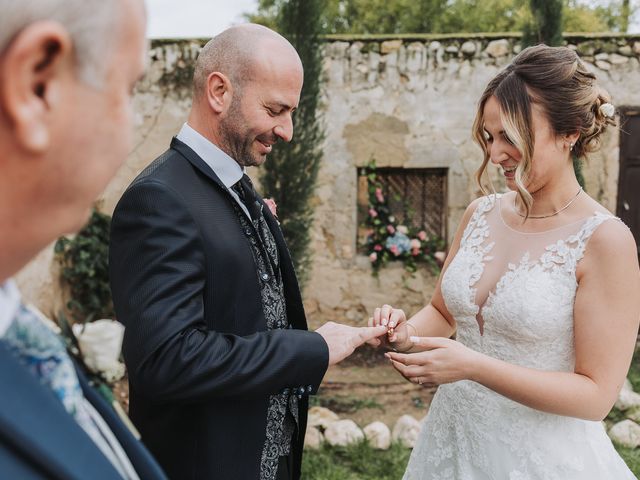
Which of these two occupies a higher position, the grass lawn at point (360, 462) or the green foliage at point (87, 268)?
the green foliage at point (87, 268)

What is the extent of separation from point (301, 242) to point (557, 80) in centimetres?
413

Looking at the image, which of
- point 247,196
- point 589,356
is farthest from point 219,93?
point 589,356

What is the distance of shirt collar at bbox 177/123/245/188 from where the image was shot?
76.3 inches

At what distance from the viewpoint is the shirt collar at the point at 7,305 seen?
657 mm

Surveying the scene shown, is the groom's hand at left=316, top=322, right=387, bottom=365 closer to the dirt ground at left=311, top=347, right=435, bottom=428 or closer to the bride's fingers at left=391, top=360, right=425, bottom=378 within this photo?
the bride's fingers at left=391, top=360, right=425, bottom=378

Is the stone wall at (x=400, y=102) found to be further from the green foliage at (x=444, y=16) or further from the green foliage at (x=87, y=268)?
the green foliage at (x=444, y=16)

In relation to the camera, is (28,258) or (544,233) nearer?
(28,258)

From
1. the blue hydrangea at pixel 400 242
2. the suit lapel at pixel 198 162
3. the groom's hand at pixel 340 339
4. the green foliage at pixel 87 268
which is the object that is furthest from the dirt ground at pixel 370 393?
the suit lapel at pixel 198 162

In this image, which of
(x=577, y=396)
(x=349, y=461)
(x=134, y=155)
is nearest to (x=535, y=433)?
(x=577, y=396)

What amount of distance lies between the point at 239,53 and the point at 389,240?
504 cm

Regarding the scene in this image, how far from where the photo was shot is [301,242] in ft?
19.8

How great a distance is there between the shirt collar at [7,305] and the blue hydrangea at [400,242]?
6206mm

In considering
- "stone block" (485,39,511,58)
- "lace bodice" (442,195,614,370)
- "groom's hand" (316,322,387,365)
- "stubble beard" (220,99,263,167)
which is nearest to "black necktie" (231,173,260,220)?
"stubble beard" (220,99,263,167)

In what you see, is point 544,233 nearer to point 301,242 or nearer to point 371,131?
point 301,242
